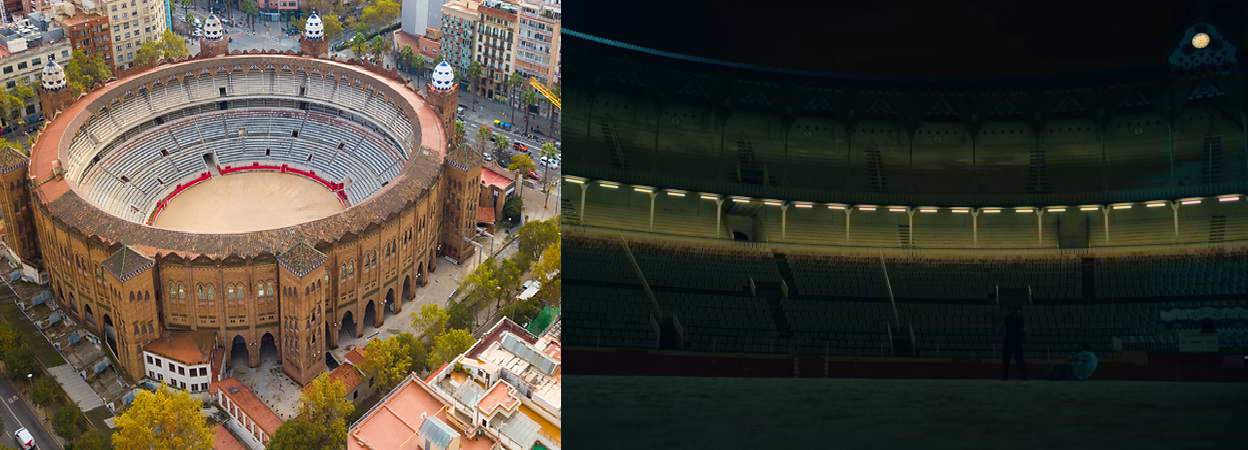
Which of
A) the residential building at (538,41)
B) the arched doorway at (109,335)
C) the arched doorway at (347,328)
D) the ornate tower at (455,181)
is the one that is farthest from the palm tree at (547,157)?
the arched doorway at (109,335)

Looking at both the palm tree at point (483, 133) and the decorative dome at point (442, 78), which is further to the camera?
the palm tree at point (483, 133)

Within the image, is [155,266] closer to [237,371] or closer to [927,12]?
[237,371]

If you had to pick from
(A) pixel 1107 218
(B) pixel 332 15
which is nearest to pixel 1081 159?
(A) pixel 1107 218

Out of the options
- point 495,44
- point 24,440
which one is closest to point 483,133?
point 495,44

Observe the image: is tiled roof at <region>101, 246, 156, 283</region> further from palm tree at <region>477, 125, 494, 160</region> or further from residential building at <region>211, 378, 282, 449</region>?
palm tree at <region>477, 125, 494, 160</region>

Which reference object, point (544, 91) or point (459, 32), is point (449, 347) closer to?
point (544, 91)

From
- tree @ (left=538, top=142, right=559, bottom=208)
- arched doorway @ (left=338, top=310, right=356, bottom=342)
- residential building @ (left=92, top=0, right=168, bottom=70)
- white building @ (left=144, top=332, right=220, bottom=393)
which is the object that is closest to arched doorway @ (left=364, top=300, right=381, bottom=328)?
arched doorway @ (left=338, top=310, right=356, bottom=342)

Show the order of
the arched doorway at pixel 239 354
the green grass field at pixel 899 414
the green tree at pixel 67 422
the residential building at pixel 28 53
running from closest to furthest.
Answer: the green grass field at pixel 899 414
the green tree at pixel 67 422
the arched doorway at pixel 239 354
the residential building at pixel 28 53

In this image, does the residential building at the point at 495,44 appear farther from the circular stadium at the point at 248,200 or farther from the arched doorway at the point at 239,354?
the arched doorway at the point at 239,354
